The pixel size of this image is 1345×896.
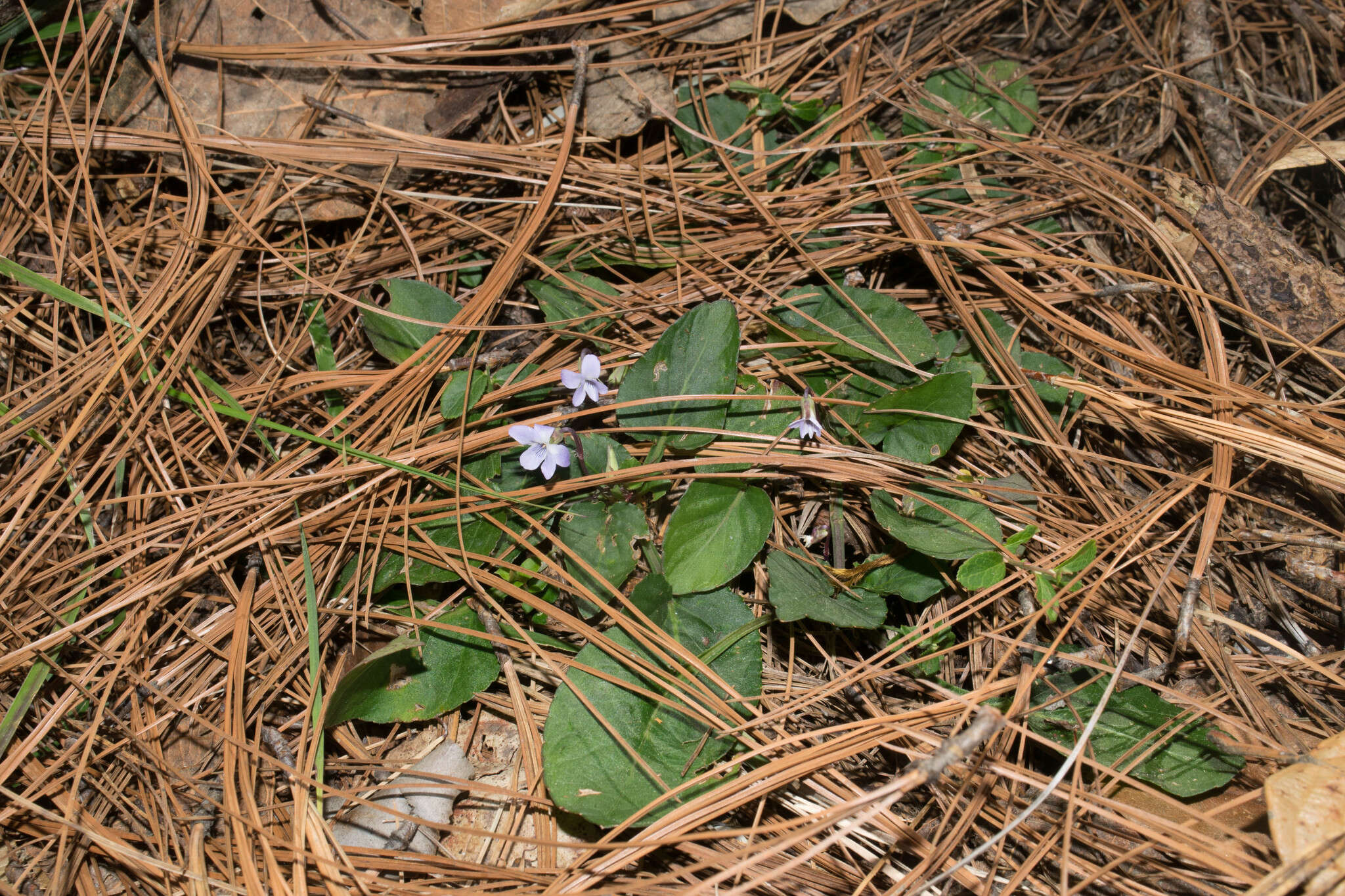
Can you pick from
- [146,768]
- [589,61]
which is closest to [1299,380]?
[589,61]

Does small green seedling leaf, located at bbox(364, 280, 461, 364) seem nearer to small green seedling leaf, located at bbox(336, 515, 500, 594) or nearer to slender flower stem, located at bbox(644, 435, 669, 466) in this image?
small green seedling leaf, located at bbox(336, 515, 500, 594)

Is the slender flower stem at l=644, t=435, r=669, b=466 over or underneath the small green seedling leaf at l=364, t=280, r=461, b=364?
underneath

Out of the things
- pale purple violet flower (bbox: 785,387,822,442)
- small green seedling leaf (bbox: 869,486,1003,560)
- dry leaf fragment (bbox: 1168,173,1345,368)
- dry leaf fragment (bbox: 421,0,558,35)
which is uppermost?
dry leaf fragment (bbox: 421,0,558,35)

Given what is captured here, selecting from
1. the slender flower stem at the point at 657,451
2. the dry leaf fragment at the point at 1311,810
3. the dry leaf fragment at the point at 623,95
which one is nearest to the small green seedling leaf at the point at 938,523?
the slender flower stem at the point at 657,451

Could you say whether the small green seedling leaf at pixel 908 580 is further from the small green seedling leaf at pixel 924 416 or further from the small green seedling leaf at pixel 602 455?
the small green seedling leaf at pixel 602 455

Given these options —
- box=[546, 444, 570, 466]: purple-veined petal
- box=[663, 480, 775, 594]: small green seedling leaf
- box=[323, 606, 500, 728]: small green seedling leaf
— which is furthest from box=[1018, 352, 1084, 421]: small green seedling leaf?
box=[323, 606, 500, 728]: small green seedling leaf

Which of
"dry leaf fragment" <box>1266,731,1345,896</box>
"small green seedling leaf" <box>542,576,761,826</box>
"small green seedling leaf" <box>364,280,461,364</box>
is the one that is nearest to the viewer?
"dry leaf fragment" <box>1266,731,1345,896</box>

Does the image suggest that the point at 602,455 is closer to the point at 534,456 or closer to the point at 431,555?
the point at 534,456
